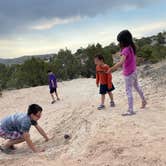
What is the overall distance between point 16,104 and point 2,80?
15.7 metres

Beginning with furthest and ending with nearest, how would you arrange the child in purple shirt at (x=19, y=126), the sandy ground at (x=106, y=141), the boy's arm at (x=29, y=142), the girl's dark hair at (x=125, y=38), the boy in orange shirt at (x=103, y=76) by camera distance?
the boy in orange shirt at (x=103, y=76) → the girl's dark hair at (x=125, y=38) → the child in purple shirt at (x=19, y=126) → the boy's arm at (x=29, y=142) → the sandy ground at (x=106, y=141)

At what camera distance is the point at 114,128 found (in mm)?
7449

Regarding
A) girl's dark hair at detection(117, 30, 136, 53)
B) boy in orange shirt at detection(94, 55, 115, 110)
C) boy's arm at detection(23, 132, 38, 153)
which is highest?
girl's dark hair at detection(117, 30, 136, 53)

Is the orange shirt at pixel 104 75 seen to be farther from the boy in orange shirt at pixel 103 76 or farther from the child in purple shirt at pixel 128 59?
the child in purple shirt at pixel 128 59

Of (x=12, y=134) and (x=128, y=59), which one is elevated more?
(x=128, y=59)

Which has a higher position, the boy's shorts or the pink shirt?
the pink shirt

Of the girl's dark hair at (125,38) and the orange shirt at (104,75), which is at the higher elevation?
the girl's dark hair at (125,38)

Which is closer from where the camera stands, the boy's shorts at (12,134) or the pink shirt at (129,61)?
the boy's shorts at (12,134)

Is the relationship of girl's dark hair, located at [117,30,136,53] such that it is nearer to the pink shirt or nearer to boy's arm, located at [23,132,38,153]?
the pink shirt

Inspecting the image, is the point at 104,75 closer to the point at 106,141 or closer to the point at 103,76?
the point at 103,76

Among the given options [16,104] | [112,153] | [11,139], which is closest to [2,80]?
[16,104]

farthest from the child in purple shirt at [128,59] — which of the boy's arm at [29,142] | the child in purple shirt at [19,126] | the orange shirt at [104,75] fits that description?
the boy's arm at [29,142]

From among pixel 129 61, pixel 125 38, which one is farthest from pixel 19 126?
pixel 125 38

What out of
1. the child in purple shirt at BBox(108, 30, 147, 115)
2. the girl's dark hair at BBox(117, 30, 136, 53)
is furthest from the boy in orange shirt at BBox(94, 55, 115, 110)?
the girl's dark hair at BBox(117, 30, 136, 53)
